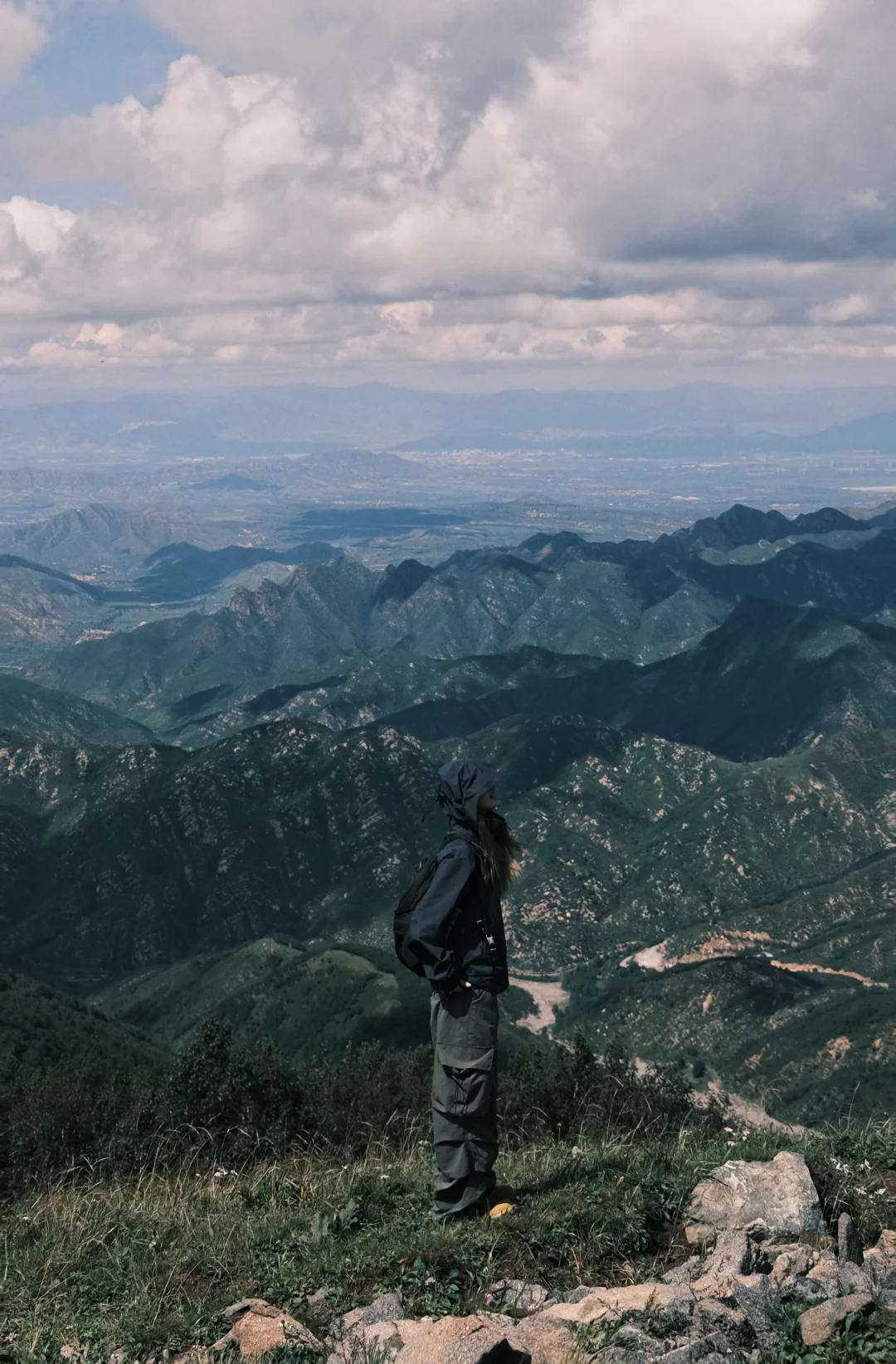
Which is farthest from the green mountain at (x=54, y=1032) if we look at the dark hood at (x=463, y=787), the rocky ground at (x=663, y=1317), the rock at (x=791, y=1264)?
the rock at (x=791, y=1264)

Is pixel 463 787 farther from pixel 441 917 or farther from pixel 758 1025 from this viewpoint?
pixel 758 1025

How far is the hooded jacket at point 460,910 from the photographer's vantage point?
10.9 metres

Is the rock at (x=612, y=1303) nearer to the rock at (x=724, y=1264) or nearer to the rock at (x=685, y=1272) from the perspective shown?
the rock at (x=724, y=1264)

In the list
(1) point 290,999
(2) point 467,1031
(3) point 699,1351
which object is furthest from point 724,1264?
(1) point 290,999

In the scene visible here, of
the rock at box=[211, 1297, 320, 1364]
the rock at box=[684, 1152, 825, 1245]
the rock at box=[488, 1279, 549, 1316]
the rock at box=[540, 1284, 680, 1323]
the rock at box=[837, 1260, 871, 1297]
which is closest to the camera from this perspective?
the rock at box=[211, 1297, 320, 1364]

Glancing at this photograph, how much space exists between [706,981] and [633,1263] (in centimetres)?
13824

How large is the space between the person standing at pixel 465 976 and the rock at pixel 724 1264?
2.50 meters

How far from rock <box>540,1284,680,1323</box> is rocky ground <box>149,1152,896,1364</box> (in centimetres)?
1

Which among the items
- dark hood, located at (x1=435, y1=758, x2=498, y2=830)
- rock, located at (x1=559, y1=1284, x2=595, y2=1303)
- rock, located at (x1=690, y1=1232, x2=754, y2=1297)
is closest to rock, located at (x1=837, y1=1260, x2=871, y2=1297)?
rock, located at (x1=690, y1=1232, x2=754, y2=1297)

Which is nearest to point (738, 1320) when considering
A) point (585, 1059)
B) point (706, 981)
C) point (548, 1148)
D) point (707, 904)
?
point (548, 1148)

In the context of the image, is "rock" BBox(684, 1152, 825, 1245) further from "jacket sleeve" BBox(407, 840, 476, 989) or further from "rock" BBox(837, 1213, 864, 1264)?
"jacket sleeve" BBox(407, 840, 476, 989)

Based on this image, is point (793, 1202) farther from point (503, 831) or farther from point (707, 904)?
point (707, 904)

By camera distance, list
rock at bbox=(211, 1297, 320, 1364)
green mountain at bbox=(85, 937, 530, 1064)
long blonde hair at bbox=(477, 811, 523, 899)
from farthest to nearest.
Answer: green mountain at bbox=(85, 937, 530, 1064)
long blonde hair at bbox=(477, 811, 523, 899)
rock at bbox=(211, 1297, 320, 1364)

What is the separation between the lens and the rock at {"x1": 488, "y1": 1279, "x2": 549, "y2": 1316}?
28.7ft
